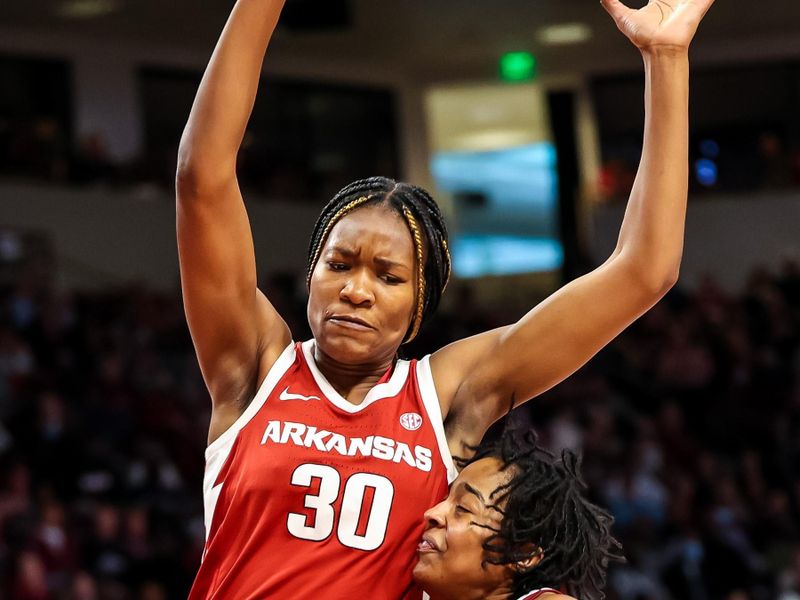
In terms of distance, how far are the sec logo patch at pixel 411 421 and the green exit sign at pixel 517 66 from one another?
42.0 ft

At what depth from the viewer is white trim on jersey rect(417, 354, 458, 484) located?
8.16 feet

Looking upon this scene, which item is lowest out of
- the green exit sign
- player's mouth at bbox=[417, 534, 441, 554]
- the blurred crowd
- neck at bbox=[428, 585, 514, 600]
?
the blurred crowd

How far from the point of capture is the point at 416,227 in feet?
8.16

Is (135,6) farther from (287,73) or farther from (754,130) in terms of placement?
(754,130)

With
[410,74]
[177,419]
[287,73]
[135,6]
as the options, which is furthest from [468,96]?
[177,419]

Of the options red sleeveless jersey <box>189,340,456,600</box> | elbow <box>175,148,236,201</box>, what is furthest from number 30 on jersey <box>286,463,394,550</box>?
elbow <box>175,148,236,201</box>

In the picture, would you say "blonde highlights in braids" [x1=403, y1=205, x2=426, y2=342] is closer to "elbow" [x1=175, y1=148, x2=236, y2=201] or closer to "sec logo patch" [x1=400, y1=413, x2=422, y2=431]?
"sec logo patch" [x1=400, y1=413, x2=422, y2=431]

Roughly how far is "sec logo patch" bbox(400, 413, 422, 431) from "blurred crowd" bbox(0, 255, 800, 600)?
515 centimetres

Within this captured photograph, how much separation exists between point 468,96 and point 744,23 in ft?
11.1

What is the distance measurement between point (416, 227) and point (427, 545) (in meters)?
0.57

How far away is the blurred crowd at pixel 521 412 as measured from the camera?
27.0 ft

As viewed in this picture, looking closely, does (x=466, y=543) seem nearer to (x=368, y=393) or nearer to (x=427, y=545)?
(x=427, y=545)

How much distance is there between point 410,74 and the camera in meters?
15.5

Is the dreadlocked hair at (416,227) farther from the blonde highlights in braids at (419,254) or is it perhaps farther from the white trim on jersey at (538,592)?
the white trim on jersey at (538,592)
